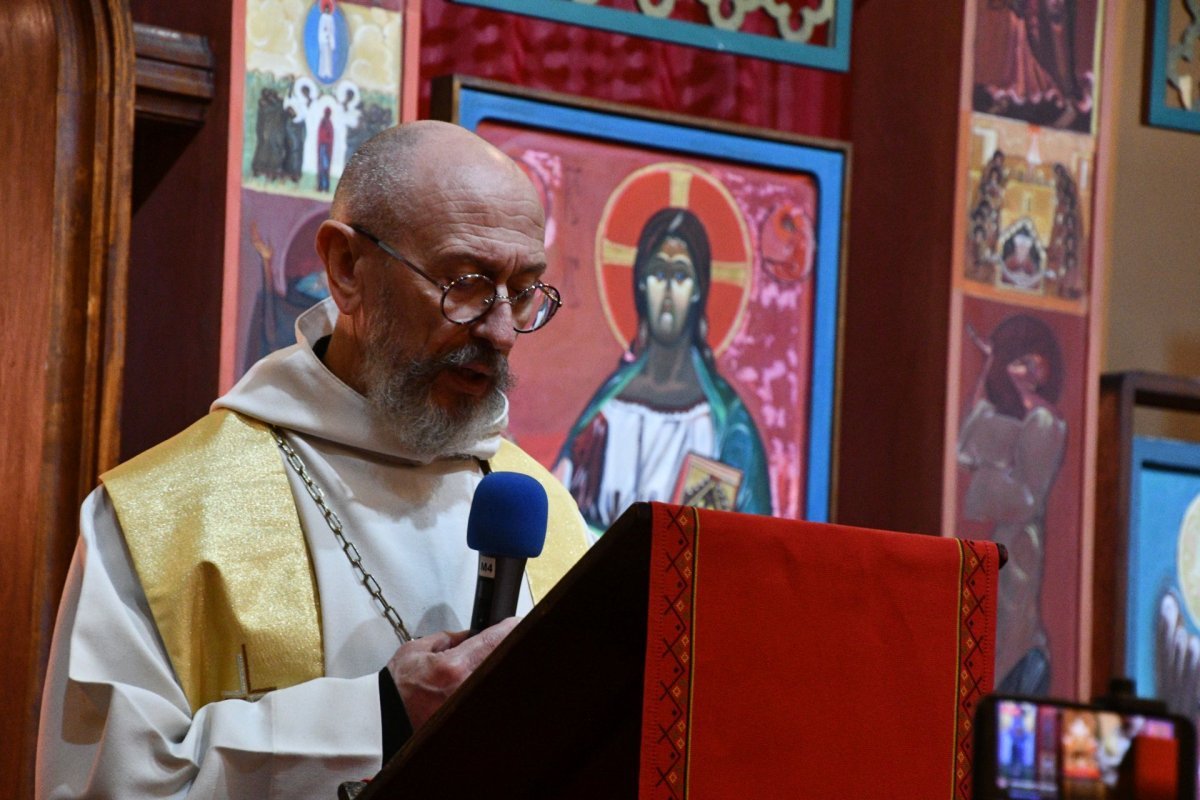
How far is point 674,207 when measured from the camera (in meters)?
4.97

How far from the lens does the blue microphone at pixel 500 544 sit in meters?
2.49

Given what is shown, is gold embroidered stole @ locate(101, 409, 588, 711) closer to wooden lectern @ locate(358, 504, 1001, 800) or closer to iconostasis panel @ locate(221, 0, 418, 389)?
wooden lectern @ locate(358, 504, 1001, 800)

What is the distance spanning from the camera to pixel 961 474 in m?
5.16

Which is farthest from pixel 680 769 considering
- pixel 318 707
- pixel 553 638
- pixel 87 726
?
pixel 87 726

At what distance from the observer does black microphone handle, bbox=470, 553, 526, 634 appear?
2.49 meters

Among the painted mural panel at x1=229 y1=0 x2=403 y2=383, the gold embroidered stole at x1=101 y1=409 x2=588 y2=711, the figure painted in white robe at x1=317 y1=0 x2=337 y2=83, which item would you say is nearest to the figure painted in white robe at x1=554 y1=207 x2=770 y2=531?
the painted mural panel at x1=229 y1=0 x2=403 y2=383

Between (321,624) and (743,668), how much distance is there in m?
1.09

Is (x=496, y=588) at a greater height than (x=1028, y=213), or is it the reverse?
(x=1028, y=213)

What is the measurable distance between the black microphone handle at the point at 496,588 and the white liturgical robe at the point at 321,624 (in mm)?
227

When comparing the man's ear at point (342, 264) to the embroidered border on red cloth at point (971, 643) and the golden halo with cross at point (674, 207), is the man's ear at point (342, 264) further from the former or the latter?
the golden halo with cross at point (674, 207)

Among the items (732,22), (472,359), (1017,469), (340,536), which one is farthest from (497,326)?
(1017,469)

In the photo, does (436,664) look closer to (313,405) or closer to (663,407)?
(313,405)

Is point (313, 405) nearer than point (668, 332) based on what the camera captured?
Yes

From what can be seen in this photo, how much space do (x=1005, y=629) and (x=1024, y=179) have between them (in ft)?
4.17
